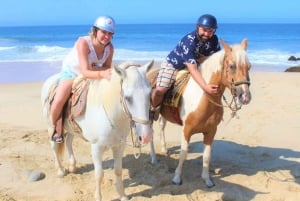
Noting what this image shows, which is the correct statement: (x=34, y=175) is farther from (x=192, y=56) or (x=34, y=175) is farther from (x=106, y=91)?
(x=192, y=56)

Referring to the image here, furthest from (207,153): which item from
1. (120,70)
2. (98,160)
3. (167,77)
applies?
(120,70)

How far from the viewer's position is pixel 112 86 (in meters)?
3.84

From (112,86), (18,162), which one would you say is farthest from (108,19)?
(18,162)

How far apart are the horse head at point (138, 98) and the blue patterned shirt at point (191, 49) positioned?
1269 mm

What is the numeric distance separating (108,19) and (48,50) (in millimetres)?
26148

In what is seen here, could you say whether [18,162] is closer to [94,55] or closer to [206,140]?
[94,55]

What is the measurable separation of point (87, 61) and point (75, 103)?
0.48 m

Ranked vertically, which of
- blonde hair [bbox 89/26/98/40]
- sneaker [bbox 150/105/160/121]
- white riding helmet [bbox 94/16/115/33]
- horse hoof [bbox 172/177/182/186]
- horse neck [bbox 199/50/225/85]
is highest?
white riding helmet [bbox 94/16/115/33]

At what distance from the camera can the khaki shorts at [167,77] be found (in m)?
5.13

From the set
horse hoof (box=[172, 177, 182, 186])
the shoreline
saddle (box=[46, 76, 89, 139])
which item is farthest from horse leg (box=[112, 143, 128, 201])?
the shoreline

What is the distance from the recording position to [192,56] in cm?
475

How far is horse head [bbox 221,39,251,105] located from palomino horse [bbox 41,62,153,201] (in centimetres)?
95

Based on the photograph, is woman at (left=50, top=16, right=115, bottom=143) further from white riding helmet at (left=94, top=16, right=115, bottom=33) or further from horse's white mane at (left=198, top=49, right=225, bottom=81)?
horse's white mane at (left=198, top=49, right=225, bottom=81)

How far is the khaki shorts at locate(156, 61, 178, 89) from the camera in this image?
16.8 feet
